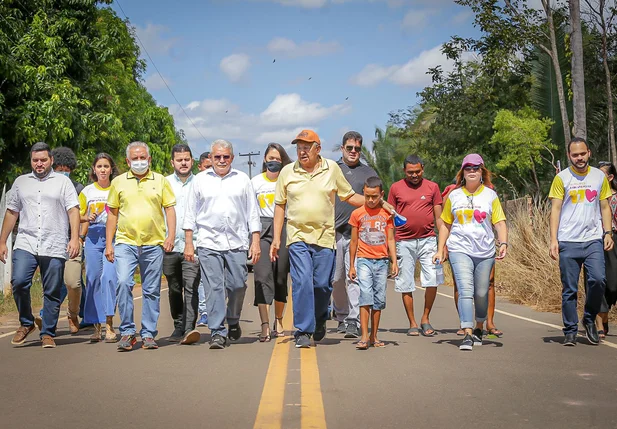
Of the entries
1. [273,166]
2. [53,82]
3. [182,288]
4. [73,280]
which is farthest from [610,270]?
[53,82]

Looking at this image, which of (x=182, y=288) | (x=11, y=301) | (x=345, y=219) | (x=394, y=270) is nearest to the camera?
(x=394, y=270)

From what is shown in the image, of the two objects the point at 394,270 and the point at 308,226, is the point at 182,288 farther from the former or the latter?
the point at 394,270

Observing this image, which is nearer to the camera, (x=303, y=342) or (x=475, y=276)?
(x=303, y=342)

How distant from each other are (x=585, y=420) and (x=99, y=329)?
6088mm

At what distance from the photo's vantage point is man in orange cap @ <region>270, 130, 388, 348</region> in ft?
30.6

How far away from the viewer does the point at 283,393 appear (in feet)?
22.0

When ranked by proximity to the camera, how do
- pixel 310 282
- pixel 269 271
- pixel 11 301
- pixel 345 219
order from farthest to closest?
pixel 11 301, pixel 345 219, pixel 269 271, pixel 310 282

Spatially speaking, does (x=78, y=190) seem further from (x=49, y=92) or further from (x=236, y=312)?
(x=49, y=92)

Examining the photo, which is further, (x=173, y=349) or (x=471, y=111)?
(x=471, y=111)

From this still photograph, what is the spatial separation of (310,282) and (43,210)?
301cm

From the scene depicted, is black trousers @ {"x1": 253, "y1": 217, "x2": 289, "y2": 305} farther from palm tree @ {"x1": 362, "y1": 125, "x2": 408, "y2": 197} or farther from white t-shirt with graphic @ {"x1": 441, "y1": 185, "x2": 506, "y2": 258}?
palm tree @ {"x1": 362, "y1": 125, "x2": 408, "y2": 197}

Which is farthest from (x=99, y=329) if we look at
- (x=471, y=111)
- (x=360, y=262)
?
(x=471, y=111)

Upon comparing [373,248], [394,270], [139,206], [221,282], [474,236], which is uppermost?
[139,206]

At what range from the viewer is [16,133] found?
22766 millimetres
